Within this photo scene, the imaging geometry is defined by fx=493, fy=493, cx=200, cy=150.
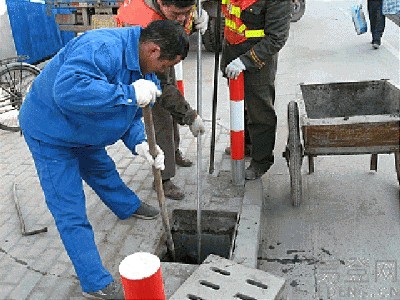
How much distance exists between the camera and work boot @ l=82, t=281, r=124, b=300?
3092 millimetres

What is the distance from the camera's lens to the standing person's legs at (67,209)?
306 cm

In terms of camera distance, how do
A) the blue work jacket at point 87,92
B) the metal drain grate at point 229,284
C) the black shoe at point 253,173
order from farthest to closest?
1. the black shoe at point 253,173
2. the metal drain grate at point 229,284
3. the blue work jacket at point 87,92

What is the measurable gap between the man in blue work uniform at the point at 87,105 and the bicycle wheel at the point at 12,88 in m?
3.35

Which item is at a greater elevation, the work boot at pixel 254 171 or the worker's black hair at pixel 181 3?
the worker's black hair at pixel 181 3

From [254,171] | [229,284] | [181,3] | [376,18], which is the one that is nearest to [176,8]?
[181,3]

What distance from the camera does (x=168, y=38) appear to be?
9.14 ft

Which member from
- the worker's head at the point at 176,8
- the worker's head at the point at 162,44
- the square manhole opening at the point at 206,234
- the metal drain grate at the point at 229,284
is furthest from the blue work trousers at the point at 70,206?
the worker's head at the point at 176,8

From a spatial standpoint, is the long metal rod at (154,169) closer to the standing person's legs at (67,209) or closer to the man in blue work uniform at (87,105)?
the man in blue work uniform at (87,105)

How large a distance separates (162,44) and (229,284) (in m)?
1.48

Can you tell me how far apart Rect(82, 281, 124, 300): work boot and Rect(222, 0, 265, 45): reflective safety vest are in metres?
2.23

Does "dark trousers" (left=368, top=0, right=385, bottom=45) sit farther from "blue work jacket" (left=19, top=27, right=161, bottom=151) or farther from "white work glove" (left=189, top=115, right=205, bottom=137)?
"blue work jacket" (left=19, top=27, right=161, bottom=151)

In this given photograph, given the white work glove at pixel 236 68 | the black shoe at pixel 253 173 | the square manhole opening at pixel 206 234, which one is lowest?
the square manhole opening at pixel 206 234

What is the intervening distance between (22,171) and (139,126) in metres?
2.13

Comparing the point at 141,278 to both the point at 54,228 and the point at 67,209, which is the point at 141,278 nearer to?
the point at 67,209
